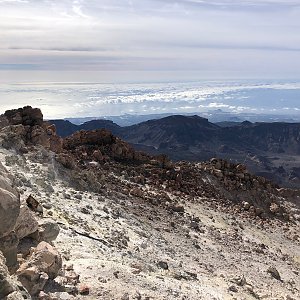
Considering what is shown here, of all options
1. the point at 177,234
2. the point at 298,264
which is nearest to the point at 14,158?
the point at 177,234

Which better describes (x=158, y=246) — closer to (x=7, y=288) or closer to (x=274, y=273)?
(x=274, y=273)

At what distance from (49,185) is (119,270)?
917 cm

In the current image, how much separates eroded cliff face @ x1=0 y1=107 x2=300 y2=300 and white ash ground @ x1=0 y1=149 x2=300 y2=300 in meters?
Result: 0.06

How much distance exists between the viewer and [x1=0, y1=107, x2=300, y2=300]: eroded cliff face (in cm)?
1228

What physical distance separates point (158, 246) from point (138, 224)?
2603 millimetres

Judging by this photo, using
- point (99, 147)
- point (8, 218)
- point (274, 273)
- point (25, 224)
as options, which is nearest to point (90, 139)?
point (99, 147)

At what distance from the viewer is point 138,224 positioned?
22578 mm

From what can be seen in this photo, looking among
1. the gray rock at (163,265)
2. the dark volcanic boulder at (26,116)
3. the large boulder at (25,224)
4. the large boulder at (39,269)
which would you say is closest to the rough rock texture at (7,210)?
the large boulder at (39,269)

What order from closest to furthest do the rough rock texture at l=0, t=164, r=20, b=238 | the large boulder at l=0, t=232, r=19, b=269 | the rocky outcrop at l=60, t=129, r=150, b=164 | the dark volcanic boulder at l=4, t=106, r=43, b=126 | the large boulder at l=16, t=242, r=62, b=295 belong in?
1. the large boulder at l=16, t=242, r=62, b=295
2. the rough rock texture at l=0, t=164, r=20, b=238
3. the large boulder at l=0, t=232, r=19, b=269
4. the dark volcanic boulder at l=4, t=106, r=43, b=126
5. the rocky outcrop at l=60, t=129, r=150, b=164

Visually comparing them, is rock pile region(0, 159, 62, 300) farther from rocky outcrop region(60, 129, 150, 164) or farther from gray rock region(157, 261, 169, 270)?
rocky outcrop region(60, 129, 150, 164)

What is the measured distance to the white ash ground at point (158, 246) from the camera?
13211 millimetres

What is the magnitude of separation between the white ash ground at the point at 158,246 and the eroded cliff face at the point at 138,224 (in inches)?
2.2

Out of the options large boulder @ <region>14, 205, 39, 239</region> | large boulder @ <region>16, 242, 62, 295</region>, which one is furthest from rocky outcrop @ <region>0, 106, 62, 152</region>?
large boulder @ <region>16, 242, 62, 295</region>

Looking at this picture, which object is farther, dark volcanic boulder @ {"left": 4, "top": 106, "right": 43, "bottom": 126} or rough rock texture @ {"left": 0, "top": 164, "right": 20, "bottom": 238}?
dark volcanic boulder @ {"left": 4, "top": 106, "right": 43, "bottom": 126}
